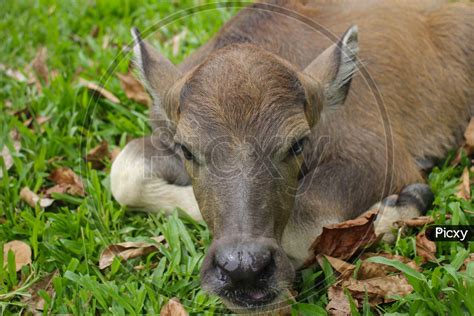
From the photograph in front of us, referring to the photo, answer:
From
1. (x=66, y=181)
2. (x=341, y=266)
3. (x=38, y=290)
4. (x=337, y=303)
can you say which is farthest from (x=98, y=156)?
(x=337, y=303)

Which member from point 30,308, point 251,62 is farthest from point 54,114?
point 251,62

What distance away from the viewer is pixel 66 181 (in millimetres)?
6004

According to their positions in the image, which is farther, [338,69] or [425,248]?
[338,69]

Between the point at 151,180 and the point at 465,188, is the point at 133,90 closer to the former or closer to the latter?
the point at 151,180

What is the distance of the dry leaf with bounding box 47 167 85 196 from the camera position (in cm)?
584

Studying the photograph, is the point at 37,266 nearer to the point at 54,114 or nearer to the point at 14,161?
the point at 14,161

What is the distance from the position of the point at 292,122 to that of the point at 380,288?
115 cm

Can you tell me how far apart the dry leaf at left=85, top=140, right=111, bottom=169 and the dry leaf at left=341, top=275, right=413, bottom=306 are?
2694 mm

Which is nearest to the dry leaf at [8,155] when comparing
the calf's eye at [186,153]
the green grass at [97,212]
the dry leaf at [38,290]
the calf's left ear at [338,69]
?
the green grass at [97,212]

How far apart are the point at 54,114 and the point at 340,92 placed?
2995 mm

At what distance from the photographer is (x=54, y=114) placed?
6.73 meters

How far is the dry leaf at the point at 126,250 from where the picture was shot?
16.5ft

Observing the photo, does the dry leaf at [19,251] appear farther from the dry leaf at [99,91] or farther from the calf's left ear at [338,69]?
the calf's left ear at [338,69]

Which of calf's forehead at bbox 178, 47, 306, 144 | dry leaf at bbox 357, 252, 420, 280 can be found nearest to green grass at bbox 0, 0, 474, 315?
dry leaf at bbox 357, 252, 420, 280
